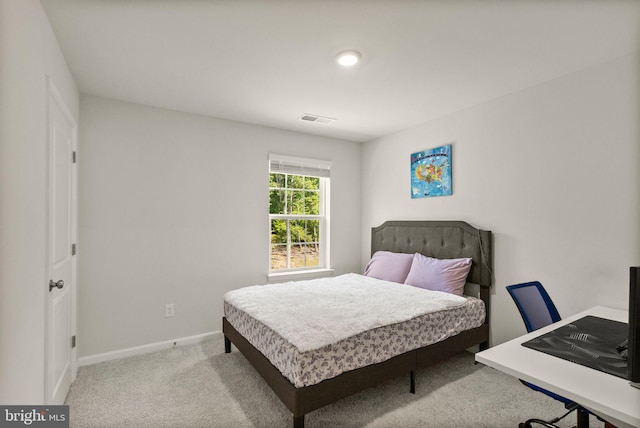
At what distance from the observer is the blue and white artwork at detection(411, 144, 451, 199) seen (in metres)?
3.40

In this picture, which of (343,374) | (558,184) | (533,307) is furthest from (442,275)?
(343,374)

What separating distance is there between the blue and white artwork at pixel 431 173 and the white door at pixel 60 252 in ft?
11.0

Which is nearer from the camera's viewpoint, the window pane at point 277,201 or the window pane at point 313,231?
the window pane at point 277,201

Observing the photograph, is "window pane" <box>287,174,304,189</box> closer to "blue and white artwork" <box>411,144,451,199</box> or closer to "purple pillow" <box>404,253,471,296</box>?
"blue and white artwork" <box>411,144,451,199</box>

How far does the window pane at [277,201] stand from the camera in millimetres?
3959

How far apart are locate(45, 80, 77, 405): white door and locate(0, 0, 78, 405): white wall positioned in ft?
0.54

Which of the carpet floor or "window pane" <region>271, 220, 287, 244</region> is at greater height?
"window pane" <region>271, 220, 287, 244</region>

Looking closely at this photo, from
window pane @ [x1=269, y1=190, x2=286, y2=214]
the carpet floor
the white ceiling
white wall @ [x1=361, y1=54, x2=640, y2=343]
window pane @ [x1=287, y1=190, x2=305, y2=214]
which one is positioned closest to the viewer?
the white ceiling

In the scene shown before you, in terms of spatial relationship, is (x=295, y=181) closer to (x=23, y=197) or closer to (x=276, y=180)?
(x=276, y=180)

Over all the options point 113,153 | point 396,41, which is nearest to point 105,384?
point 113,153

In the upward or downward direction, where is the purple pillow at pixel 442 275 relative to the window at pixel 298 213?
downward

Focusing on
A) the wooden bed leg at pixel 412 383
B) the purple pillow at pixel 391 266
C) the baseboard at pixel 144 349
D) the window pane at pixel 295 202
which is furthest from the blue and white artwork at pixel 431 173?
the baseboard at pixel 144 349

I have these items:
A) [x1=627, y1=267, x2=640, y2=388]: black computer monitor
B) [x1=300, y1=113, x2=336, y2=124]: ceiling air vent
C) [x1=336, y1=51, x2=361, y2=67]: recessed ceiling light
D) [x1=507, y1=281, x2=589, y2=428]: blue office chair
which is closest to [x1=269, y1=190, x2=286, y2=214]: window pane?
Answer: [x1=300, y1=113, x2=336, y2=124]: ceiling air vent

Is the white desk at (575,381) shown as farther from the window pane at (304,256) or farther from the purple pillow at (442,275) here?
the window pane at (304,256)
